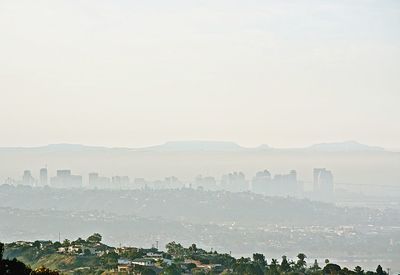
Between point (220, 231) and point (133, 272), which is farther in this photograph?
point (220, 231)

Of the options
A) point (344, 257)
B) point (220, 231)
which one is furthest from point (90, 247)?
point (220, 231)

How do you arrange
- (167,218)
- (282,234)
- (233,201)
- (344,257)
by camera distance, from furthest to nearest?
(233,201), (167,218), (282,234), (344,257)

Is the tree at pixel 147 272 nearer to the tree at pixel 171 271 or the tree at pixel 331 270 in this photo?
the tree at pixel 171 271

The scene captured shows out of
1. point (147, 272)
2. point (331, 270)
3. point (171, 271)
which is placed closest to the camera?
point (147, 272)

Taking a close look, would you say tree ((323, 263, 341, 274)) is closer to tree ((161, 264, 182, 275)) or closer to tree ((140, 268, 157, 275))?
tree ((161, 264, 182, 275))

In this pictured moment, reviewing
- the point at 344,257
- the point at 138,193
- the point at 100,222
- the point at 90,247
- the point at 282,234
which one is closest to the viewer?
the point at 90,247

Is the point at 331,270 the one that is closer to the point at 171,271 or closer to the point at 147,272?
the point at 171,271

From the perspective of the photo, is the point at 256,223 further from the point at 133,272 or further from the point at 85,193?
the point at 133,272

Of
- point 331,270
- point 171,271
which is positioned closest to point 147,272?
A: point 171,271

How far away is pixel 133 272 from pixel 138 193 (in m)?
133

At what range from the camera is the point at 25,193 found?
173 m

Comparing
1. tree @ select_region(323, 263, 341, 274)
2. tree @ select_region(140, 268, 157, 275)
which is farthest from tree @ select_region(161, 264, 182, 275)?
tree @ select_region(323, 263, 341, 274)

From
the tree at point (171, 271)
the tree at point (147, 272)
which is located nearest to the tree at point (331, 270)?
the tree at point (171, 271)

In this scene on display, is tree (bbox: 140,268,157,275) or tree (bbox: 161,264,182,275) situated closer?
tree (bbox: 140,268,157,275)
